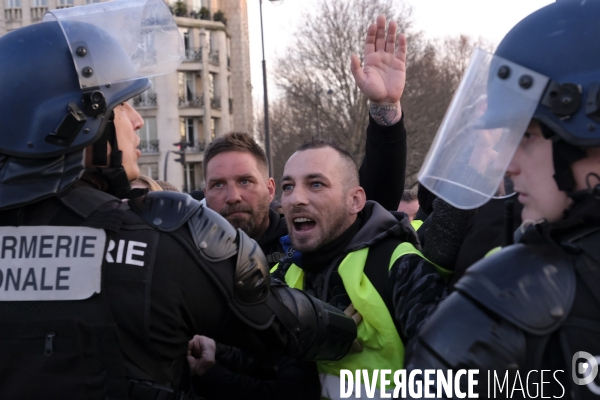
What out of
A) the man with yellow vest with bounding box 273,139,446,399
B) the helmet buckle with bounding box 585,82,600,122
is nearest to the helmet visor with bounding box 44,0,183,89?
the man with yellow vest with bounding box 273,139,446,399

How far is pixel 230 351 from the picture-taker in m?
2.93

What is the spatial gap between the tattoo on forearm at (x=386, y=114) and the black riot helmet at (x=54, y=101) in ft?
5.03

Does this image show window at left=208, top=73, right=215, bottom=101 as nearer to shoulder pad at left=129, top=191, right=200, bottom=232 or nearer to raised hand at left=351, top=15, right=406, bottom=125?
raised hand at left=351, top=15, right=406, bottom=125

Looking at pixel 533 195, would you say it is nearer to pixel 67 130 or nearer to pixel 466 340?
pixel 466 340

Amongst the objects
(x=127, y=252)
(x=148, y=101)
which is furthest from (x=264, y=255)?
(x=148, y=101)

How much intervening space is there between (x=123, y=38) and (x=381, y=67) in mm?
1454

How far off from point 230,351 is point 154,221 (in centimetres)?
99

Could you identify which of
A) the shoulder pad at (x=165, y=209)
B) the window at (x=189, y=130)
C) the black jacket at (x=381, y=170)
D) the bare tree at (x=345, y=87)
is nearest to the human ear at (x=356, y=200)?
the black jacket at (x=381, y=170)

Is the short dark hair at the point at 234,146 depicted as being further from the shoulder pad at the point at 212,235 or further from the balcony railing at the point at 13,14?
the balcony railing at the point at 13,14

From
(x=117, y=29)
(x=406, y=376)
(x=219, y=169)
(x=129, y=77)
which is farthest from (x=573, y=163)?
(x=219, y=169)

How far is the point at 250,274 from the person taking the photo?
2.15 meters

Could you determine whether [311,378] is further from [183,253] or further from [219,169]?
[219,169]

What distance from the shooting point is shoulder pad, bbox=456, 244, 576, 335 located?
149 centimetres

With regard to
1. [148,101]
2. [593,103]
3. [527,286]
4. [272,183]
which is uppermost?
[593,103]
